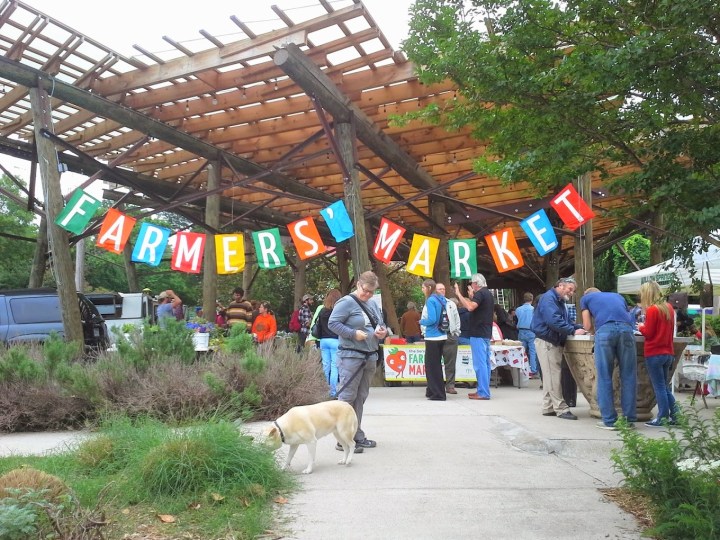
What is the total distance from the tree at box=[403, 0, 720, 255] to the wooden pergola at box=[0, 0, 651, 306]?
313cm

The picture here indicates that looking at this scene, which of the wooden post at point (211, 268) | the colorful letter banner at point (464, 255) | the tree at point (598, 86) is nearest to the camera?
the tree at point (598, 86)

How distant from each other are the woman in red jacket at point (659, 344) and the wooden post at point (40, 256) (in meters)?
13.2

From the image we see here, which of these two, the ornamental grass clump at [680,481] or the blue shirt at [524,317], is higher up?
the blue shirt at [524,317]

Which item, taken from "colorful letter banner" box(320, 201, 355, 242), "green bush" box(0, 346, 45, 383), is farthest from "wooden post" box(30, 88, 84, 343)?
"colorful letter banner" box(320, 201, 355, 242)

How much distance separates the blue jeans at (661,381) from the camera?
720cm

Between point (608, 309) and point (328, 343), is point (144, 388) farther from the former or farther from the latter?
point (608, 309)

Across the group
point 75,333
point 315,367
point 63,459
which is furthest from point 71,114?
point 63,459

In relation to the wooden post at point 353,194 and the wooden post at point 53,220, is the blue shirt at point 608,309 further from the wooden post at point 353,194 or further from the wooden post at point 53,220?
the wooden post at point 53,220

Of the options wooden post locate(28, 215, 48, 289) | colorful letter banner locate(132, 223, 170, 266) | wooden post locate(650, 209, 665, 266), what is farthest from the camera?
wooden post locate(28, 215, 48, 289)

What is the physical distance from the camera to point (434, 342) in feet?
33.0

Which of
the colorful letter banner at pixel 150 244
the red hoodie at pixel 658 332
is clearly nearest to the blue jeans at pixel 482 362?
the red hoodie at pixel 658 332

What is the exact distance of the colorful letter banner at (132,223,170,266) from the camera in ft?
37.7

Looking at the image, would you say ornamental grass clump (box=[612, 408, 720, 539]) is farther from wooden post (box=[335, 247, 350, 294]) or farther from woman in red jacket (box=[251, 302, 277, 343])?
wooden post (box=[335, 247, 350, 294])

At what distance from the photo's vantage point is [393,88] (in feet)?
37.1
